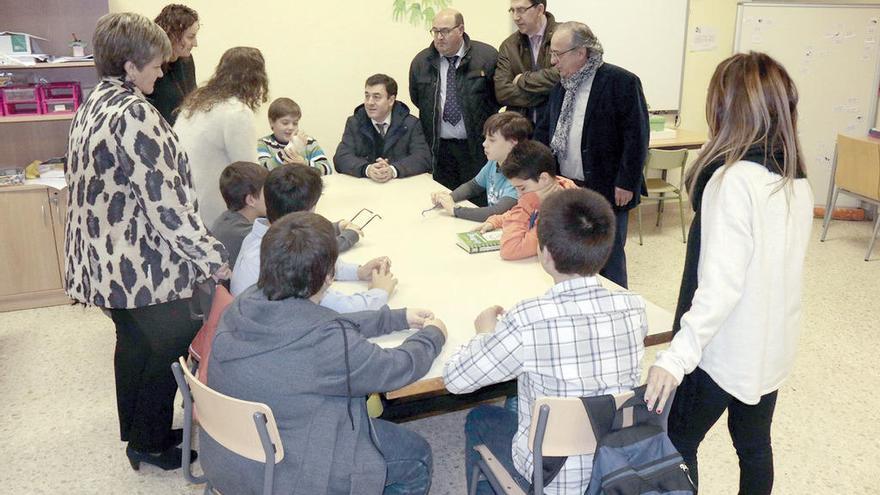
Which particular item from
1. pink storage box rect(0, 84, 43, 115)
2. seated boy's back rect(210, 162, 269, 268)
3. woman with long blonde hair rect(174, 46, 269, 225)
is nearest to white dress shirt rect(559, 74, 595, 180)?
woman with long blonde hair rect(174, 46, 269, 225)

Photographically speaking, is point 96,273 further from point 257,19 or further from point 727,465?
point 257,19

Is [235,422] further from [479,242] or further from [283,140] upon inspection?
[283,140]

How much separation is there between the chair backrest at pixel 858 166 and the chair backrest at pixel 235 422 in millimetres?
4619

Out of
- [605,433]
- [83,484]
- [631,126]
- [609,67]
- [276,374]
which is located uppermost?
[609,67]

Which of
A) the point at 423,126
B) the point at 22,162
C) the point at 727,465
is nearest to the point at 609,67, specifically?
the point at 423,126

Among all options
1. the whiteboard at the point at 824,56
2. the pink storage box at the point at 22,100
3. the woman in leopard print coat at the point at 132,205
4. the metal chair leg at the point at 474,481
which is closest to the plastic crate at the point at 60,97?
the pink storage box at the point at 22,100

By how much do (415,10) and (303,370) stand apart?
4029 millimetres

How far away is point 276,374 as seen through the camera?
1615 mm

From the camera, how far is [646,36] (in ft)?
18.8

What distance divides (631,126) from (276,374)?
2366mm

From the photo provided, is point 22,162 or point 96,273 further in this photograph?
point 22,162

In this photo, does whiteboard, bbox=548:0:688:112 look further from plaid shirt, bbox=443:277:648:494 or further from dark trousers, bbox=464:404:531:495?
plaid shirt, bbox=443:277:648:494

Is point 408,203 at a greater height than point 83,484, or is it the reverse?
point 408,203

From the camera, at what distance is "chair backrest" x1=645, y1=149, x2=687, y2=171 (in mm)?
5074
